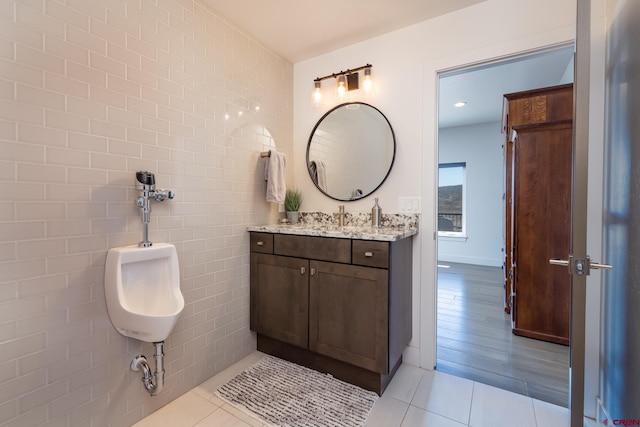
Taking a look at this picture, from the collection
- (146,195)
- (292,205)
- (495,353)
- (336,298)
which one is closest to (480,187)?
(495,353)

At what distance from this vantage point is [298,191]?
105 inches

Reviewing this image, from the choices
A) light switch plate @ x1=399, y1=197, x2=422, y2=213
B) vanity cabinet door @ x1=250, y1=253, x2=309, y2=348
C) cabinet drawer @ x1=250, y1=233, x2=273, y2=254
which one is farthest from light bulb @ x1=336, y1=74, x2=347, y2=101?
vanity cabinet door @ x1=250, y1=253, x2=309, y2=348

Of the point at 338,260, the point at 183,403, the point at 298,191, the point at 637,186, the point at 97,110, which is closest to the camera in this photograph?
the point at 637,186

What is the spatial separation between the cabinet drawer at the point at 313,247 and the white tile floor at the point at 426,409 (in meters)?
0.88

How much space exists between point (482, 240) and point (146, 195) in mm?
5595

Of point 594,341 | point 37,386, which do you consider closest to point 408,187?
point 594,341

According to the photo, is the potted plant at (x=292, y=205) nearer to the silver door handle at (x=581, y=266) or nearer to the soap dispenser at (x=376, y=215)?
the soap dispenser at (x=376, y=215)

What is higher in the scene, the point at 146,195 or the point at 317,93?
the point at 317,93

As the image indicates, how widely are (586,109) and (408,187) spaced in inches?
47.5

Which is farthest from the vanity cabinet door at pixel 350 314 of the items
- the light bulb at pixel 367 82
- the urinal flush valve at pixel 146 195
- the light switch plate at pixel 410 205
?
the light bulb at pixel 367 82

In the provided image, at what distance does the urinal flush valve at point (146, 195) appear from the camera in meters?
1.47

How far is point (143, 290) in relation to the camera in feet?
4.96

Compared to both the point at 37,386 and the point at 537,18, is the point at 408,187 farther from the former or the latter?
the point at 37,386

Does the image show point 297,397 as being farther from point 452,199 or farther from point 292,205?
point 452,199
